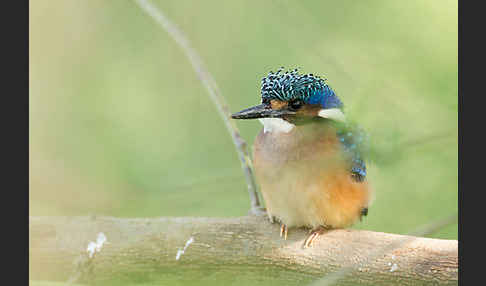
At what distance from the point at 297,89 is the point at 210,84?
0.24 m

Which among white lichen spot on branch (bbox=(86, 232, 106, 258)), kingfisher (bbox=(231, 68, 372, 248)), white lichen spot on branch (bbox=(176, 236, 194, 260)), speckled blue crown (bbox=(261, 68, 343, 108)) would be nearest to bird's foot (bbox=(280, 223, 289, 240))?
kingfisher (bbox=(231, 68, 372, 248))

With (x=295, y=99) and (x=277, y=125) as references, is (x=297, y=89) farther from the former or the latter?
(x=277, y=125)

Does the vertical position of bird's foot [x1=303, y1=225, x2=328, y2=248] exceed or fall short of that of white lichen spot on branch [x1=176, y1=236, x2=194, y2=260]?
it exceeds it

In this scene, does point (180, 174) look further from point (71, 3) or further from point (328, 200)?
point (71, 3)

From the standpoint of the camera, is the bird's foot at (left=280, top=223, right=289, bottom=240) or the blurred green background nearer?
the blurred green background

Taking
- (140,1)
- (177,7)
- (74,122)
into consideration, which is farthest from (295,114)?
(74,122)

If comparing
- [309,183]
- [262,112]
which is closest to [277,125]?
[262,112]

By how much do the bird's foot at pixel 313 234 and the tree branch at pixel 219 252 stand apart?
2 centimetres

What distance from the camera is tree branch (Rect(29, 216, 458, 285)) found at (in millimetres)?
1350

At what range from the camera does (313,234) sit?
158cm

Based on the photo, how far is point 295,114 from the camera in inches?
63.7

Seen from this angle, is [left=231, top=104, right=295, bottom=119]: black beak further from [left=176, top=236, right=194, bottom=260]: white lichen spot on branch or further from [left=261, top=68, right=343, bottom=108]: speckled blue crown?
[left=176, top=236, right=194, bottom=260]: white lichen spot on branch

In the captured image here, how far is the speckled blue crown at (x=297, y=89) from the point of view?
1.56m

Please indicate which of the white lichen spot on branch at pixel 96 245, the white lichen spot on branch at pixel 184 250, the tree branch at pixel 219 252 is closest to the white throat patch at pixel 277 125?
the tree branch at pixel 219 252
